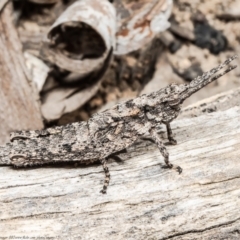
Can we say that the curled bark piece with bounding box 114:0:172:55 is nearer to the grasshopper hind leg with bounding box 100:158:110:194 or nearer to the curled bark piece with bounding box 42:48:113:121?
the curled bark piece with bounding box 42:48:113:121

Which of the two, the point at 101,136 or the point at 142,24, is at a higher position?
the point at 142,24

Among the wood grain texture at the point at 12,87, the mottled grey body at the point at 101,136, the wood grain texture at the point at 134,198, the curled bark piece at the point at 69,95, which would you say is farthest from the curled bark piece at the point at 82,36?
the wood grain texture at the point at 134,198

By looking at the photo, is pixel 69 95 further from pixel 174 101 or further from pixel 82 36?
pixel 174 101

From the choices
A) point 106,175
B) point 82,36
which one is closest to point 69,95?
point 82,36

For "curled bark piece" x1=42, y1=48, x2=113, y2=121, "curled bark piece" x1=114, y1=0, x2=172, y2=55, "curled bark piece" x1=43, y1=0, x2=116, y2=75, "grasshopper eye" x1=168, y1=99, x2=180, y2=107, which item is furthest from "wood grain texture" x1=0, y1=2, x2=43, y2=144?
"grasshopper eye" x1=168, y1=99, x2=180, y2=107

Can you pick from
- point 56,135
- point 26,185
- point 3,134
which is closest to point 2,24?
point 3,134

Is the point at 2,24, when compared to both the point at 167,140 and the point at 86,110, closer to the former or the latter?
the point at 86,110

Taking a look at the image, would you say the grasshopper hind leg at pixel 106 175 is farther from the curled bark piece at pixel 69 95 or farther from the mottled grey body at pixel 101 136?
the curled bark piece at pixel 69 95
